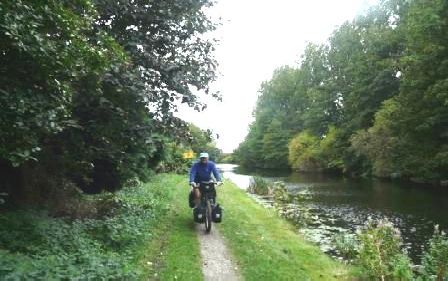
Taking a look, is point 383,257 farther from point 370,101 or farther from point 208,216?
point 370,101

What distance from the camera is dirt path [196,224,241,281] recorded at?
8297mm

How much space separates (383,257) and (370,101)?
44032mm

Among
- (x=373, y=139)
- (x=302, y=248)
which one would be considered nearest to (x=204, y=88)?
(x=302, y=248)

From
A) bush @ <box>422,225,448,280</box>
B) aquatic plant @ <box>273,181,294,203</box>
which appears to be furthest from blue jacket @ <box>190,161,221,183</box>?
aquatic plant @ <box>273,181,294,203</box>

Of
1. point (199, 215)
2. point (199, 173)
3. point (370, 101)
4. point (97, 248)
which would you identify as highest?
point (370, 101)

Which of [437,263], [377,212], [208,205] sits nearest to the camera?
[437,263]

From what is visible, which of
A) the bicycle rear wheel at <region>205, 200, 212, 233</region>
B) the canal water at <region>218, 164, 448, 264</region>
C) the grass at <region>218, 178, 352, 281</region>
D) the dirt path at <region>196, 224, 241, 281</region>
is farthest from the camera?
the canal water at <region>218, 164, 448, 264</region>

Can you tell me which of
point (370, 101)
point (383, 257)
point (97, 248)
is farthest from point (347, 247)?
point (370, 101)

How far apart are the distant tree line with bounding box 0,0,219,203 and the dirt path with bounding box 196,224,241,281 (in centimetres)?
250

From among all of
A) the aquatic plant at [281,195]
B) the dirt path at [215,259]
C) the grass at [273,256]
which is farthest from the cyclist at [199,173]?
A: the aquatic plant at [281,195]

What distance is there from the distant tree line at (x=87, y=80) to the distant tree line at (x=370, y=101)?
76.8ft

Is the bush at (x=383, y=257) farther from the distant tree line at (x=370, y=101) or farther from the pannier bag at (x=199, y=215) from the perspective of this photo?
the distant tree line at (x=370, y=101)

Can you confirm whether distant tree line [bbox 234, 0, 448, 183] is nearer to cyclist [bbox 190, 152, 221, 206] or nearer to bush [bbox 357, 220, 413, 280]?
bush [bbox 357, 220, 413, 280]

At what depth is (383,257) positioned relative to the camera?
980 centimetres
